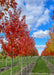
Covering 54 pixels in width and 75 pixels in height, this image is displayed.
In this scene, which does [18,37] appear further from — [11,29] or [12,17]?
[12,17]

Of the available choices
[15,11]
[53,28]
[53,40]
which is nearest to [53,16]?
[53,28]

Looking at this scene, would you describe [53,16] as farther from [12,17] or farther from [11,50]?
[11,50]

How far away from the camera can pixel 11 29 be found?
6828mm

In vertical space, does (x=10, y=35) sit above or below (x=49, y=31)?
below

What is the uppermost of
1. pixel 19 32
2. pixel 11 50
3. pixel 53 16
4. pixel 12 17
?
pixel 53 16

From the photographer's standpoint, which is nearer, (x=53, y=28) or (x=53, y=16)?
(x=53, y=16)

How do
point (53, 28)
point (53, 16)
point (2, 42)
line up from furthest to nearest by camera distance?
point (53, 28) → point (53, 16) → point (2, 42)

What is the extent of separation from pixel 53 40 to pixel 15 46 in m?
9.84

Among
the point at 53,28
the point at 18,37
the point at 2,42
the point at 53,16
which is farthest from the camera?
the point at 53,28

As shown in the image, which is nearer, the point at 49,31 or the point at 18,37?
the point at 18,37

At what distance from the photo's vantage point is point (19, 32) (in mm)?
6793

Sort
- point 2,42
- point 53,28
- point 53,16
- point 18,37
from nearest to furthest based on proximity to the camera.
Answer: point 18,37, point 2,42, point 53,16, point 53,28

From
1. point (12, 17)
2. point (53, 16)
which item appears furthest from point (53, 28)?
point (12, 17)

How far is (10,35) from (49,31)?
34.2 feet
